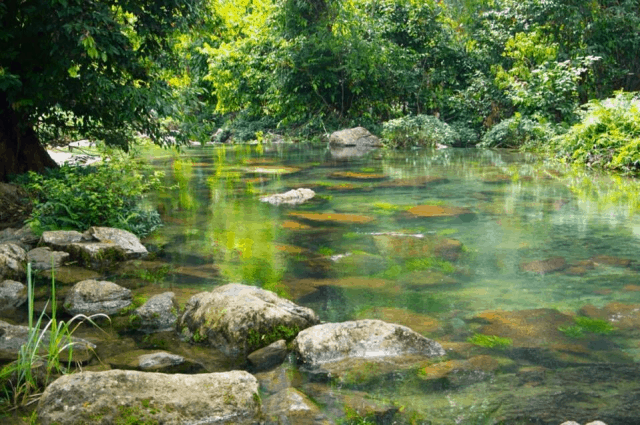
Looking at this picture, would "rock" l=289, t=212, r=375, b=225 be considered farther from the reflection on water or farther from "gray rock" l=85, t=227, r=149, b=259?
"gray rock" l=85, t=227, r=149, b=259

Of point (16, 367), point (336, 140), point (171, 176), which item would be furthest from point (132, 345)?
point (336, 140)

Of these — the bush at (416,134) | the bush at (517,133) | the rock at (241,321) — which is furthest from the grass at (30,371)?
the bush at (416,134)

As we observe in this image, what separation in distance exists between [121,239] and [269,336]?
3335mm

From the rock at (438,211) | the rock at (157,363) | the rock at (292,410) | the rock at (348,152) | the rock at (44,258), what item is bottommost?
the rock at (292,410)

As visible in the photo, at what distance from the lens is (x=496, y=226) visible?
28.2 ft

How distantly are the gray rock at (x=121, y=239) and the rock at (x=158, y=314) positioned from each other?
2.06 metres

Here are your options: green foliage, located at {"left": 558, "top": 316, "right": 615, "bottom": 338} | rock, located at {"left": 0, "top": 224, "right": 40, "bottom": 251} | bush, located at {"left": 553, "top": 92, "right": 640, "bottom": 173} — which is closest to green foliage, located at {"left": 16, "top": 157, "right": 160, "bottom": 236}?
rock, located at {"left": 0, "top": 224, "right": 40, "bottom": 251}

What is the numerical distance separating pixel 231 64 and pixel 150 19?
1875 cm

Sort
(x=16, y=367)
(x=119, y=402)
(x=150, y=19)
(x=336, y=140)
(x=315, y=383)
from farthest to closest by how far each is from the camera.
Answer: (x=336, y=140)
(x=150, y=19)
(x=315, y=383)
(x=16, y=367)
(x=119, y=402)

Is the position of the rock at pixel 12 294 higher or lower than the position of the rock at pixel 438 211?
lower

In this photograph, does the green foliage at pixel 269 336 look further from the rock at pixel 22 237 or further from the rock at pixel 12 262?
the rock at pixel 22 237

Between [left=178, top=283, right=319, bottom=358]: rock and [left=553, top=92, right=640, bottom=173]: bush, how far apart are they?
11.0m

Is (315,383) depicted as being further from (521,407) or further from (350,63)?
(350,63)

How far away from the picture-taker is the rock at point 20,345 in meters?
4.10
